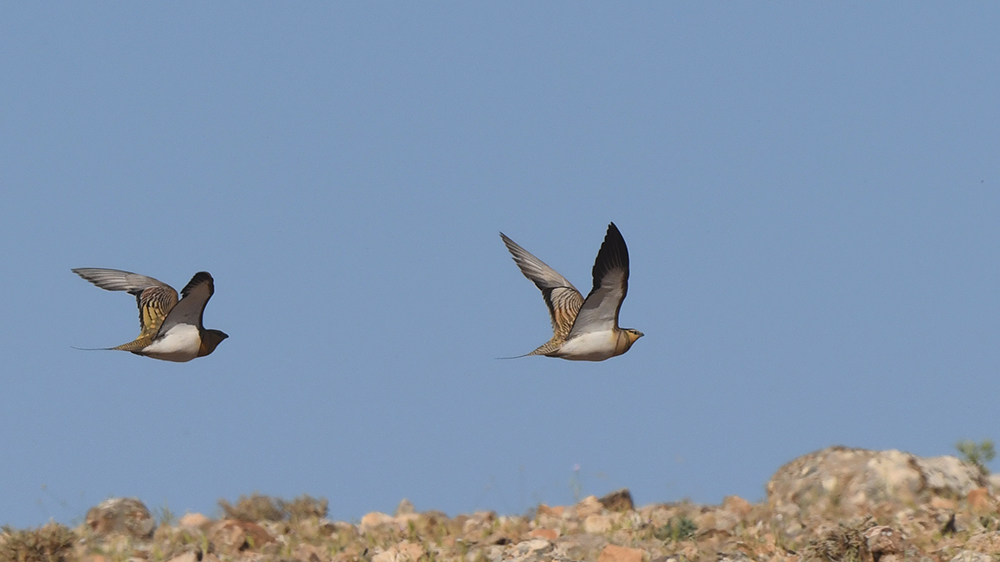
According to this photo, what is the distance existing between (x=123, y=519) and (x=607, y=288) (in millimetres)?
5438

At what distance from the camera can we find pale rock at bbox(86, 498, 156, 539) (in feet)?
46.1

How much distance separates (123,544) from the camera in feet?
44.9

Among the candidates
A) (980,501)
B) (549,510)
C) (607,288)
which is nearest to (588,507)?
(549,510)

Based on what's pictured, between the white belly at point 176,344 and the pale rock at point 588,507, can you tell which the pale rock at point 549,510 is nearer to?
the pale rock at point 588,507

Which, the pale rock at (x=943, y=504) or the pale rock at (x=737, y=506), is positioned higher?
the pale rock at (x=737, y=506)

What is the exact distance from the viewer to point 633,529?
13.3m

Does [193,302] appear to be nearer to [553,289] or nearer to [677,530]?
[553,289]

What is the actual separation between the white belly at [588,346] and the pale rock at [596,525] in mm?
2316

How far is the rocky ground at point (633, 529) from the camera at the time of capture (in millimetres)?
12414

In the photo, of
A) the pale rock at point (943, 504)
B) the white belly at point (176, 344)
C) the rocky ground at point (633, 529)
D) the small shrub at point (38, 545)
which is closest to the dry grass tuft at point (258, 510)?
the rocky ground at point (633, 529)

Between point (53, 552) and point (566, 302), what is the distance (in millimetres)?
4788

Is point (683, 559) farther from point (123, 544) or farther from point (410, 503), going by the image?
point (123, 544)

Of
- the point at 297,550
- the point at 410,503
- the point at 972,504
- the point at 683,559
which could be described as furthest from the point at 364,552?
the point at 972,504

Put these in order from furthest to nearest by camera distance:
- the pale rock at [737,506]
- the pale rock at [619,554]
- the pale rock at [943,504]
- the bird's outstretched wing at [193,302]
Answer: the pale rock at [737,506]
the pale rock at [943,504]
the pale rock at [619,554]
the bird's outstretched wing at [193,302]
